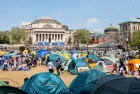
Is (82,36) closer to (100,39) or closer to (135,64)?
(100,39)

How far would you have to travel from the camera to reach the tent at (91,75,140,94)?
387 inches

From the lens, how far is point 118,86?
1020cm

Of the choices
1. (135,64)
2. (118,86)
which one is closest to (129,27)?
(135,64)

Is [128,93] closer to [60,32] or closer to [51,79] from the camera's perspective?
[51,79]

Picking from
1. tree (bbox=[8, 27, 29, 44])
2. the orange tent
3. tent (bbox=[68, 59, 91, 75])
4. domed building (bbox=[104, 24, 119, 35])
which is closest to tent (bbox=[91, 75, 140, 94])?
tent (bbox=[68, 59, 91, 75])

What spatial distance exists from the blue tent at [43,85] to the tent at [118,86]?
122 inches

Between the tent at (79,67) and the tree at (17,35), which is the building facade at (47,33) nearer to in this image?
the tree at (17,35)

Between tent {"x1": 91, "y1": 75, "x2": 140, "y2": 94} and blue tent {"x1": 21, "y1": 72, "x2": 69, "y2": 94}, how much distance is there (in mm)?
3104

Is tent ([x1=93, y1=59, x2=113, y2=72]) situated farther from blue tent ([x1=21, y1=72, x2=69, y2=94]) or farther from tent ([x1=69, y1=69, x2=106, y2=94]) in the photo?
blue tent ([x1=21, y1=72, x2=69, y2=94])

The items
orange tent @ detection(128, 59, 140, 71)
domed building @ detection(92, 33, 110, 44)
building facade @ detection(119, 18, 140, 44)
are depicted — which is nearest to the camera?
orange tent @ detection(128, 59, 140, 71)

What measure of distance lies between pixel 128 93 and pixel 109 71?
14297 millimetres

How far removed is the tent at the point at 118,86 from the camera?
Answer: 9.83 m

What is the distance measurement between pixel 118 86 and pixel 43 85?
4710 millimetres

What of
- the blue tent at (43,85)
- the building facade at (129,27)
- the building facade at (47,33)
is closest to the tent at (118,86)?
the blue tent at (43,85)
